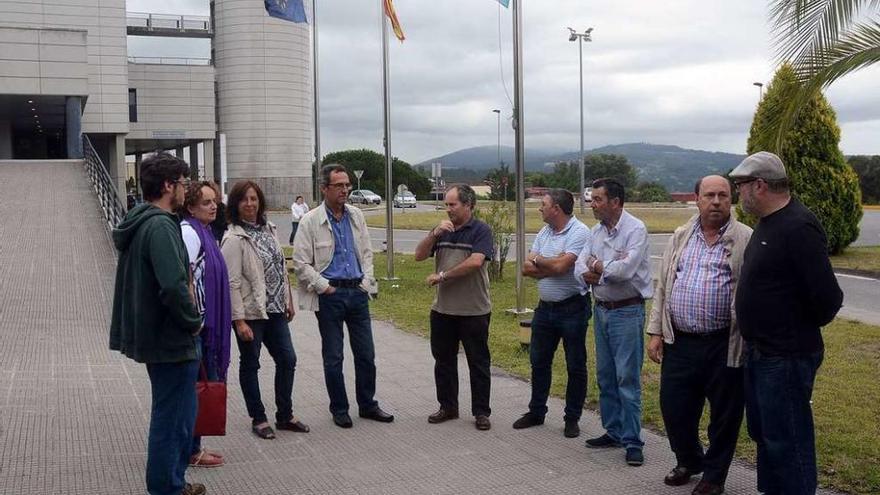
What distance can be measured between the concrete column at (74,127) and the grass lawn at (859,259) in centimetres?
3139

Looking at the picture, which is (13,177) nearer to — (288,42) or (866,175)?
→ (288,42)

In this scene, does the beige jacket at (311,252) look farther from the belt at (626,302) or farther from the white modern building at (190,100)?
the white modern building at (190,100)

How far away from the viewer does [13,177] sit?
82.7ft

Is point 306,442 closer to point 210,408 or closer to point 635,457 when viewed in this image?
point 210,408

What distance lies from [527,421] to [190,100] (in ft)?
209

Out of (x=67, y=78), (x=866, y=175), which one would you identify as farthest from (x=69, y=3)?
(x=866, y=175)

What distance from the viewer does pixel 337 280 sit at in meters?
7.05

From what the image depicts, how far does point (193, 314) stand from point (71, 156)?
38.9 metres

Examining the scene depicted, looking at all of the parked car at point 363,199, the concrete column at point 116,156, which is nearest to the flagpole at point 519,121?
the concrete column at point 116,156

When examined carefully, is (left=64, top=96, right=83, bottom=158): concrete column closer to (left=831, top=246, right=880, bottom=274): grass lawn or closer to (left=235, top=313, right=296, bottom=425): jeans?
(left=831, top=246, right=880, bottom=274): grass lawn

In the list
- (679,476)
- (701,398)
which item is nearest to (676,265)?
(701,398)

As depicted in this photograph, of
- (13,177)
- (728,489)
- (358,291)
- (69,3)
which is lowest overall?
(728,489)

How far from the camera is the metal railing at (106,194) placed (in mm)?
17848

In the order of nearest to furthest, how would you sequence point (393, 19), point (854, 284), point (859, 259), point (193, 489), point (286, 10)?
point (193, 489), point (854, 284), point (393, 19), point (859, 259), point (286, 10)
